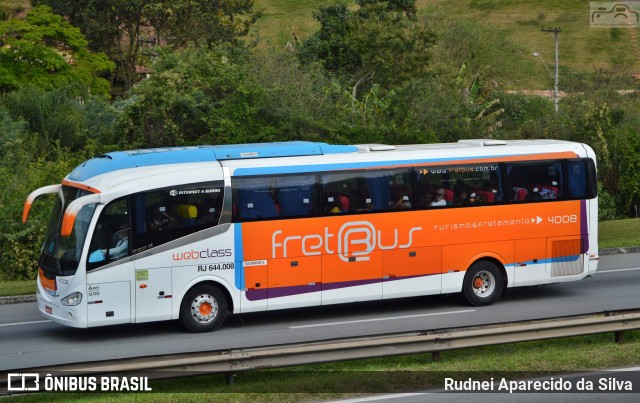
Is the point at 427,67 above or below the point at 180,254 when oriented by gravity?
above

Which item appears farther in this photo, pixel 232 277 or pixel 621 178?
pixel 621 178

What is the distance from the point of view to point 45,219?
25484mm

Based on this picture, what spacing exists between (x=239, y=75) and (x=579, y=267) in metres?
15.1

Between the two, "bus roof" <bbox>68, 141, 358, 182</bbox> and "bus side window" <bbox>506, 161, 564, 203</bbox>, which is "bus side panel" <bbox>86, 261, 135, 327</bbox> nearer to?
"bus roof" <bbox>68, 141, 358, 182</bbox>

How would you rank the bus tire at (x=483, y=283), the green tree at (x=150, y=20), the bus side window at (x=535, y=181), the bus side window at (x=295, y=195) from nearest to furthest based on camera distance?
the bus side window at (x=295, y=195) → the bus tire at (x=483, y=283) → the bus side window at (x=535, y=181) → the green tree at (x=150, y=20)

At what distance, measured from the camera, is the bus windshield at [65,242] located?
15.6 meters

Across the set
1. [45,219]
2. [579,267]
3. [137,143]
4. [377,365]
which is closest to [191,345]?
[377,365]

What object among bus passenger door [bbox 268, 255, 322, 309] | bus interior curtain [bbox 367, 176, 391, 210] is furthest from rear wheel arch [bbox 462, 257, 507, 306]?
bus passenger door [bbox 268, 255, 322, 309]

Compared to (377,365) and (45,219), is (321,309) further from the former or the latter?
(45,219)

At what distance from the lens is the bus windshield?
15.6 metres

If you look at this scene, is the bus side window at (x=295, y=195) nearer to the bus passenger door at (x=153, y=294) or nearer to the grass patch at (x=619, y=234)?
the bus passenger door at (x=153, y=294)

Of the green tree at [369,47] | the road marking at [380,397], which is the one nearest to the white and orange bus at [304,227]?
the road marking at [380,397]

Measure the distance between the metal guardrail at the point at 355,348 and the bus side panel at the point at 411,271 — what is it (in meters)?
4.39

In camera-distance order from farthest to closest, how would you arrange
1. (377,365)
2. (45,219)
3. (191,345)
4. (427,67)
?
(427,67) < (45,219) < (191,345) < (377,365)
